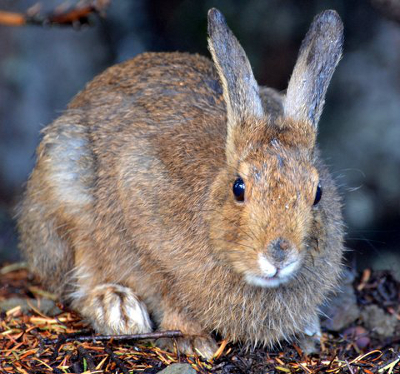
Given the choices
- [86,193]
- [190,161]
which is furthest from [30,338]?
[190,161]

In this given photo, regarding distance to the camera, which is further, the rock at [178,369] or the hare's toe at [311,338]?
the hare's toe at [311,338]

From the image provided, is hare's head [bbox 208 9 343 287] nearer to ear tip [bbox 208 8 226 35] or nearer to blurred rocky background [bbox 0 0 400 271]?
ear tip [bbox 208 8 226 35]

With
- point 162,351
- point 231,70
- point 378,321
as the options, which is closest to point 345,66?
point 378,321

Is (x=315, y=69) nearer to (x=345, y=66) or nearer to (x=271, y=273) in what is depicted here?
(x=271, y=273)

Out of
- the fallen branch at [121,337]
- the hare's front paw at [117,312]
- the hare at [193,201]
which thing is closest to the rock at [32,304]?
the hare at [193,201]

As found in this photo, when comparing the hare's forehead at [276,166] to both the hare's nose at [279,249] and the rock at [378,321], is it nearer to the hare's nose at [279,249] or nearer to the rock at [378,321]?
the hare's nose at [279,249]

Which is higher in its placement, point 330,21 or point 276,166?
point 330,21

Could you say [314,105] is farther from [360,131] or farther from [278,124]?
[360,131]
